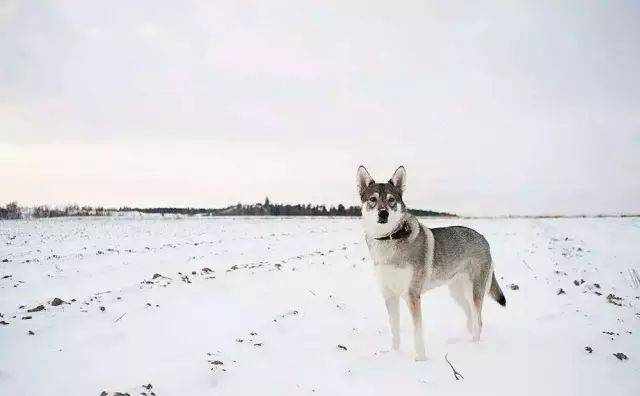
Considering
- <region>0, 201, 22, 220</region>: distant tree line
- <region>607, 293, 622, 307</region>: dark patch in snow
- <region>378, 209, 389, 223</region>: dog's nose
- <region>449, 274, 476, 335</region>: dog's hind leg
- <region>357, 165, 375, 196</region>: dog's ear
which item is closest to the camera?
<region>378, 209, 389, 223</region>: dog's nose

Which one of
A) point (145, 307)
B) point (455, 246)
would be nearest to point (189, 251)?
point (145, 307)

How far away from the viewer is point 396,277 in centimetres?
634

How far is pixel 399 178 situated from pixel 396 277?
142 centimetres

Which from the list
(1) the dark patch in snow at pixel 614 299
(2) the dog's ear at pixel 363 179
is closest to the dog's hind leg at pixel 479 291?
(2) the dog's ear at pixel 363 179

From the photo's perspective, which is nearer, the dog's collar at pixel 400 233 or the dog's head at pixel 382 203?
the dog's head at pixel 382 203

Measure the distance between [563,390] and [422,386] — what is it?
1.71 meters

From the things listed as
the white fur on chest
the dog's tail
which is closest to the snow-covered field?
the dog's tail

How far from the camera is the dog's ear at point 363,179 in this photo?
21.5ft

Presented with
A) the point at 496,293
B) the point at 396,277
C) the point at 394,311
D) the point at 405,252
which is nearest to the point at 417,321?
the point at 394,311

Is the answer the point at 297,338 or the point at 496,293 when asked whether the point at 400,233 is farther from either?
the point at 297,338

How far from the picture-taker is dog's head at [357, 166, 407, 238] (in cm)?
616

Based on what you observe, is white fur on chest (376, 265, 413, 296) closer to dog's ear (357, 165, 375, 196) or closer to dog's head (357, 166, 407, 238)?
dog's head (357, 166, 407, 238)

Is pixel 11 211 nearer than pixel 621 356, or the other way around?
pixel 621 356

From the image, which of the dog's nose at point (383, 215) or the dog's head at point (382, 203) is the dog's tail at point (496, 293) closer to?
the dog's head at point (382, 203)
